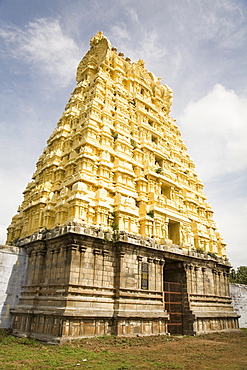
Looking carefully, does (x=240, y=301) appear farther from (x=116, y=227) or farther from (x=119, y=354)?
(x=119, y=354)

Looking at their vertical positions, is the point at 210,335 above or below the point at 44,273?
below

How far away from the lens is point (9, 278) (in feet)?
67.4

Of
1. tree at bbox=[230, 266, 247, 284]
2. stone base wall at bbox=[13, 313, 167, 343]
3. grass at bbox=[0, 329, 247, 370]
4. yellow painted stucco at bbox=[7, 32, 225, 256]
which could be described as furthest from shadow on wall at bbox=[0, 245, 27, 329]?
tree at bbox=[230, 266, 247, 284]

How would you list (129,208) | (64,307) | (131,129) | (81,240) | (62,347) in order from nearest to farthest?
(62,347) → (64,307) → (81,240) → (129,208) → (131,129)

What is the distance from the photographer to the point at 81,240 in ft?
58.4

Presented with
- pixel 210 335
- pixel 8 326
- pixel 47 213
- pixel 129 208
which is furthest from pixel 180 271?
pixel 8 326

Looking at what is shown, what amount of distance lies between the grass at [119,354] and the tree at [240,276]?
138 feet

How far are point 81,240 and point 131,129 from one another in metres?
13.7

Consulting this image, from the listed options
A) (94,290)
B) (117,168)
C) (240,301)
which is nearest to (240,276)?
(240,301)

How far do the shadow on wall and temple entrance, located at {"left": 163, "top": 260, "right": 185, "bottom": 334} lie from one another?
10.8 meters

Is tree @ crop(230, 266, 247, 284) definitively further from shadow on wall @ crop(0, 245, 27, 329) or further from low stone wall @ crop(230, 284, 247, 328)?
shadow on wall @ crop(0, 245, 27, 329)

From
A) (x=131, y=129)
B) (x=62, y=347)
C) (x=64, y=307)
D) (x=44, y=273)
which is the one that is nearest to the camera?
(x=62, y=347)

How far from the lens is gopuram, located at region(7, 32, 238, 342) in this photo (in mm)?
17594

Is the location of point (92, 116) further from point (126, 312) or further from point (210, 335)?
point (210, 335)
